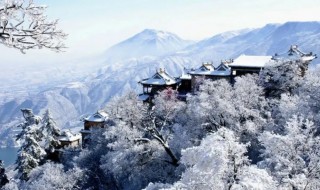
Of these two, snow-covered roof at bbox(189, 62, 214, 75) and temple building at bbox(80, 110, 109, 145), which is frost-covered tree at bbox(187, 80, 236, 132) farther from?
temple building at bbox(80, 110, 109, 145)

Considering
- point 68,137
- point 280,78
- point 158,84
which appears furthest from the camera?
point 68,137

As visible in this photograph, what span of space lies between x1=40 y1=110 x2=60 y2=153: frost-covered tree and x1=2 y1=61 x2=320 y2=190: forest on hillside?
209 cm

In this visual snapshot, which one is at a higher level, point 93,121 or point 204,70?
point 204,70

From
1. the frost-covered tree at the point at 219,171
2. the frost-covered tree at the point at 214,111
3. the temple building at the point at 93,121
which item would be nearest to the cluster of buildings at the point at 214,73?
the temple building at the point at 93,121

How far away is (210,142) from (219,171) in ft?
5.06

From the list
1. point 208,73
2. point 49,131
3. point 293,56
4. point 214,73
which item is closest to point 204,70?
point 208,73

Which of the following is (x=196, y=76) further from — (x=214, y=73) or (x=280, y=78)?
(x=280, y=78)

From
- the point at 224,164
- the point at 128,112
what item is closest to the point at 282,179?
the point at 224,164

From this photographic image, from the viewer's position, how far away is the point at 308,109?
31000 mm

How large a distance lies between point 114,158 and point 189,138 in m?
6.91

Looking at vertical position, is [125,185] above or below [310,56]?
below

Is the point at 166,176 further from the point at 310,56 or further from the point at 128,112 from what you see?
the point at 310,56

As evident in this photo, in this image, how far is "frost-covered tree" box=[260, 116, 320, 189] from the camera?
1845 centimetres

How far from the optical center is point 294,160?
2053 centimetres
